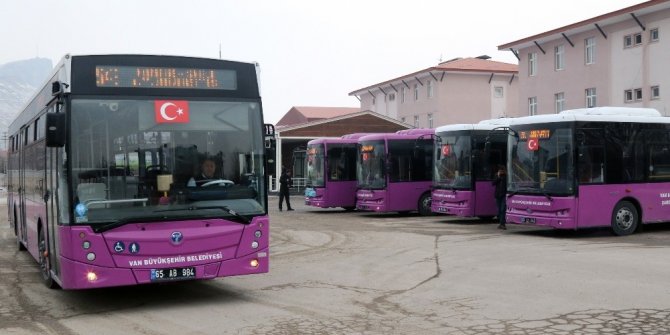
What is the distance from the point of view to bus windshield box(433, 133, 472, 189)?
20750 mm

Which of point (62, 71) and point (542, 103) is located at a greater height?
point (542, 103)

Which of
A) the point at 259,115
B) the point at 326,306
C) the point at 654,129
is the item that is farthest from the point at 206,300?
the point at 654,129

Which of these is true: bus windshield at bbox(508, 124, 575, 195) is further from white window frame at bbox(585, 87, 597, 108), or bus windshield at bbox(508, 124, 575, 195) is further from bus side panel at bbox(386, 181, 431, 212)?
white window frame at bbox(585, 87, 597, 108)

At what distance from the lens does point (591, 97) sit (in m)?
36.8

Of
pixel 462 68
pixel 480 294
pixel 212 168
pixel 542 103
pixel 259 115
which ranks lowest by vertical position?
pixel 480 294

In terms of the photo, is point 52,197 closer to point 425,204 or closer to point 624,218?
point 624,218

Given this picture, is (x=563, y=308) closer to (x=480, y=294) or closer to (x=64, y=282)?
(x=480, y=294)

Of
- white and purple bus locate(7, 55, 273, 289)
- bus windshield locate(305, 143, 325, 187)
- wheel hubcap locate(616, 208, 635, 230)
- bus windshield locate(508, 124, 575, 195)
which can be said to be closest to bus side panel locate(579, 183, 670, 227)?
wheel hubcap locate(616, 208, 635, 230)

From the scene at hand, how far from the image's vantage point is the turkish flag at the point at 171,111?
828 cm

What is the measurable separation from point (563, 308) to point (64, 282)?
18.6ft

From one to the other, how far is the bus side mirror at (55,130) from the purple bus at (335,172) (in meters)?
18.9

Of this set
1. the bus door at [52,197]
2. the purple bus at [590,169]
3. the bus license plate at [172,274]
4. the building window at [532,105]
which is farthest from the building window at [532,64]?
the bus license plate at [172,274]

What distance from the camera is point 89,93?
26.4 ft

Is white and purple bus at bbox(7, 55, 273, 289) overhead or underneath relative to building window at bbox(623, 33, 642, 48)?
underneath
